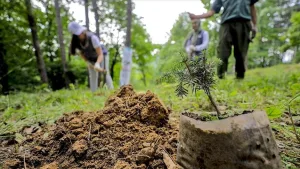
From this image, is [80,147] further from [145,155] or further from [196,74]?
[196,74]

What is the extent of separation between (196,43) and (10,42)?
7.85m

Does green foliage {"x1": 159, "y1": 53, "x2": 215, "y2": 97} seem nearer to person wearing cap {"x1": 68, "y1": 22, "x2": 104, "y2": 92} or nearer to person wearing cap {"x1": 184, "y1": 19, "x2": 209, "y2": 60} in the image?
person wearing cap {"x1": 68, "y1": 22, "x2": 104, "y2": 92}

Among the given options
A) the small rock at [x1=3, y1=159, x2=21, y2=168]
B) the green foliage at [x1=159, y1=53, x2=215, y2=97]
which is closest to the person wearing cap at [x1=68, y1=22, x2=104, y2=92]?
the small rock at [x1=3, y1=159, x2=21, y2=168]

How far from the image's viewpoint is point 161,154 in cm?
125

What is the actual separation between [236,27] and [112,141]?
3.62 m

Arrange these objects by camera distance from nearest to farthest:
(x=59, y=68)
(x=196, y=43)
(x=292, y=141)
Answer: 1. (x=292, y=141)
2. (x=196, y=43)
3. (x=59, y=68)

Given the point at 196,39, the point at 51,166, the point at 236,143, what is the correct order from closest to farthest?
the point at 236,143, the point at 51,166, the point at 196,39

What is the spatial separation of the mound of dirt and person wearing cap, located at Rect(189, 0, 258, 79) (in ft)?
9.40

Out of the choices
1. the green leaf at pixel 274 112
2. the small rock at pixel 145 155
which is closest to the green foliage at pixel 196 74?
the small rock at pixel 145 155

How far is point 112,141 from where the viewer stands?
1443 mm

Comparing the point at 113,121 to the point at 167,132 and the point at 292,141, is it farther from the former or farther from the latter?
the point at 292,141

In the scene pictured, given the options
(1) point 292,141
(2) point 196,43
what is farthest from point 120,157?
(2) point 196,43

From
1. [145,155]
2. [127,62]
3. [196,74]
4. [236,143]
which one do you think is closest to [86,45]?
[127,62]

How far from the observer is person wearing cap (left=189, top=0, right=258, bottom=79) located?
4.20 meters
